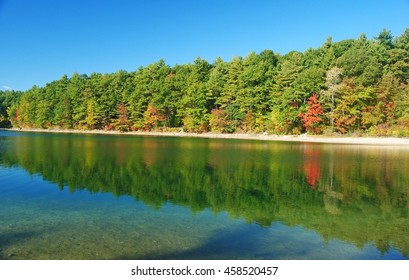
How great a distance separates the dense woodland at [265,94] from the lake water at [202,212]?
83.6 feet

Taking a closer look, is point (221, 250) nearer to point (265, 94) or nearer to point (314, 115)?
point (314, 115)

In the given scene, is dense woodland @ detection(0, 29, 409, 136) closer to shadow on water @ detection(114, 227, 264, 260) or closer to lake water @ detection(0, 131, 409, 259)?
lake water @ detection(0, 131, 409, 259)

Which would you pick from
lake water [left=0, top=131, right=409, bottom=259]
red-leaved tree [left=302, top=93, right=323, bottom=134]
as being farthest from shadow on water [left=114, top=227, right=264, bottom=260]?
red-leaved tree [left=302, top=93, right=323, bottom=134]

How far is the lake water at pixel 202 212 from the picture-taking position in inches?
275

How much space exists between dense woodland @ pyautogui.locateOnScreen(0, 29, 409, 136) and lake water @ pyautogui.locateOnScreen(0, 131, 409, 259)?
83.6 feet

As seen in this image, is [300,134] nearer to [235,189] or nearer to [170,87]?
[170,87]

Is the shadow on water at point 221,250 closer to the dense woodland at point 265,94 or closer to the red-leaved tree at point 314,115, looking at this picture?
the dense woodland at point 265,94

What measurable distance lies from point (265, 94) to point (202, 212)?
42.8 metres

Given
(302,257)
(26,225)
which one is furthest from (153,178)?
(302,257)

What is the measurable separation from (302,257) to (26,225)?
672 cm

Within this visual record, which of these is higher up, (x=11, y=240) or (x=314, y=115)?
(x=314, y=115)

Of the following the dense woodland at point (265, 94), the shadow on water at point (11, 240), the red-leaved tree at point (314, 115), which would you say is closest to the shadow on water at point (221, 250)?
the shadow on water at point (11, 240)

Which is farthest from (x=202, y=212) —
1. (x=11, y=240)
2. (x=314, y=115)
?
(x=314, y=115)

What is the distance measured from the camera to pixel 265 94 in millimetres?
50594
